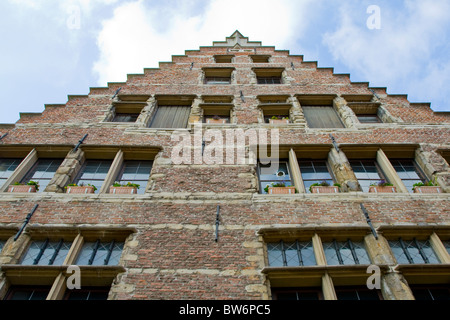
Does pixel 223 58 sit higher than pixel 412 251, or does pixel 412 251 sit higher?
pixel 223 58

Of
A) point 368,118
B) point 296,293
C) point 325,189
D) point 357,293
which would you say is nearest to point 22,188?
point 296,293

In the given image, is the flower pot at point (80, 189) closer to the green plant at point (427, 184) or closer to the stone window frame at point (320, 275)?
the stone window frame at point (320, 275)

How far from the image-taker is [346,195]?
6699mm

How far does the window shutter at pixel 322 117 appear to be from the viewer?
951cm

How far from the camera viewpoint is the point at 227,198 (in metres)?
6.69

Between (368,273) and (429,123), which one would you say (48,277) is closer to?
(368,273)

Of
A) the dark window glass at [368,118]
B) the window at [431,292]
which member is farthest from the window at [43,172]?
the dark window glass at [368,118]

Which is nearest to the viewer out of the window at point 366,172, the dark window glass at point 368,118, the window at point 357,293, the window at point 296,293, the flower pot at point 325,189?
the window at point 357,293

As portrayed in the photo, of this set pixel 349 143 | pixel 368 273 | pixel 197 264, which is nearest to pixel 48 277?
pixel 197 264

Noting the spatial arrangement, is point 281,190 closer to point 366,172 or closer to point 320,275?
point 320,275

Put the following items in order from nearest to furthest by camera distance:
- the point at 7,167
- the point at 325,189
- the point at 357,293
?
1. the point at 357,293
2. the point at 325,189
3. the point at 7,167

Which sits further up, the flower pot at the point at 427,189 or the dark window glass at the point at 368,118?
the dark window glass at the point at 368,118

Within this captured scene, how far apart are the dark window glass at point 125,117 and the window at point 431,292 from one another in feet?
27.6

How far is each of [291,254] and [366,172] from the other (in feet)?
11.2
